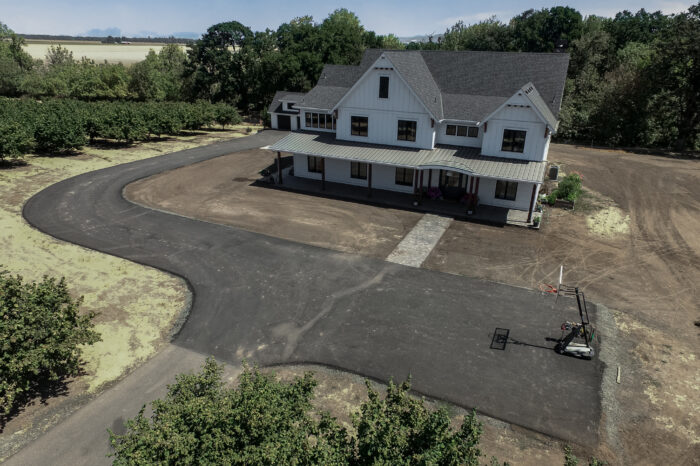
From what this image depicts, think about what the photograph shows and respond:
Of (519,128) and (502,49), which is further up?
(502,49)

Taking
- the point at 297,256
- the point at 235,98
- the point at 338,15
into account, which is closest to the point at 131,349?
the point at 297,256

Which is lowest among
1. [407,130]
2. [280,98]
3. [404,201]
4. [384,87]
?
[404,201]

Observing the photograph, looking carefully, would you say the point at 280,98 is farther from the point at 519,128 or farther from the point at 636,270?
the point at 636,270

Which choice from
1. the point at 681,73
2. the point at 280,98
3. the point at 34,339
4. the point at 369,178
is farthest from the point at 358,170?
the point at 681,73

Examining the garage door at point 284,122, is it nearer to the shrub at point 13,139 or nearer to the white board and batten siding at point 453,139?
the shrub at point 13,139

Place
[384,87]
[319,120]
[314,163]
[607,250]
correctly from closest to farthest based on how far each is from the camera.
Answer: [607,250] → [384,87] → [314,163] → [319,120]

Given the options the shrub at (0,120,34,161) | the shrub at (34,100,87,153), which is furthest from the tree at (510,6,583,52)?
the shrub at (0,120,34,161)

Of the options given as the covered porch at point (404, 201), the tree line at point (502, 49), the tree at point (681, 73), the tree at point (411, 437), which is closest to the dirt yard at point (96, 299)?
the tree at point (411, 437)

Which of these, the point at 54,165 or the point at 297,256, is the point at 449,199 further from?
the point at 54,165

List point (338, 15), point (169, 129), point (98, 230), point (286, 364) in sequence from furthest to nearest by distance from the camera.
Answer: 1. point (338, 15)
2. point (169, 129)
3. point (98, 230)
4. point (286, 364)
